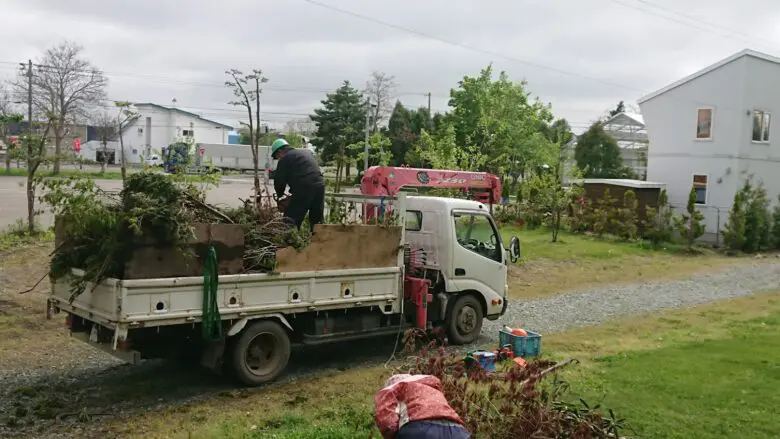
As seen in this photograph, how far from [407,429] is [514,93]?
41927 mm

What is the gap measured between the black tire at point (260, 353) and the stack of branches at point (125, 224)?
73cm

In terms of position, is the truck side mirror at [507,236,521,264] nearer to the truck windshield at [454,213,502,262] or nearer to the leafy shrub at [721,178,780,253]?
the truck windshield at [454,213,502,262]

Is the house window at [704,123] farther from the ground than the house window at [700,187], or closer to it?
farther from the ground

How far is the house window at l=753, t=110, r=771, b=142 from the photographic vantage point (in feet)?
98.3

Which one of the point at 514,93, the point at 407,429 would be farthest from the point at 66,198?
the point at 514,93

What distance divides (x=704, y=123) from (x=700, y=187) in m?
2.70

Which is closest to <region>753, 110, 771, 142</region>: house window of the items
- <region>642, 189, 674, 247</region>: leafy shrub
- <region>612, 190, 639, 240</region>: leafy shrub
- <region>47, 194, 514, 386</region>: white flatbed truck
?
<region>642, 189, 674, 247</region>: leafy shrub

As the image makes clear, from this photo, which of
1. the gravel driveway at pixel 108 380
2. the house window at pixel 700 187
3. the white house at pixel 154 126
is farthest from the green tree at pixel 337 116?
the gravel driveway at pixel 108 380

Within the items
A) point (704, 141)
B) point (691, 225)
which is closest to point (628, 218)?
point (691, 225)

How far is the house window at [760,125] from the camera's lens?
29977 millimetres

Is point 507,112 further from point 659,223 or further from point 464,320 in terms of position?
→ point 464,320

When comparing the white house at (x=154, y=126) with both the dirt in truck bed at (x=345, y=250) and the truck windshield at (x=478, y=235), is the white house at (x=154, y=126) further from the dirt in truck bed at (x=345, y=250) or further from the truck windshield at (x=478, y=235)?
the dirt in truck bed at (x=345, y=250)

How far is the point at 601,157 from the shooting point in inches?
1906

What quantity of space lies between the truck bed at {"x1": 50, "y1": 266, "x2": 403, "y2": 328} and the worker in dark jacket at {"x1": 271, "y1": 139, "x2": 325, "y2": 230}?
2.88 ft
